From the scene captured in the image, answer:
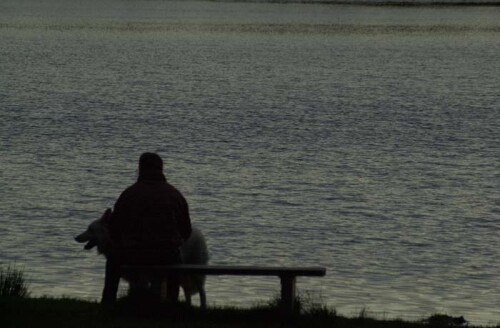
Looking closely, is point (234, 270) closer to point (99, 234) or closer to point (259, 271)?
point (259, 271)

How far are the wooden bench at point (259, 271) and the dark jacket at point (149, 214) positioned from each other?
33cm

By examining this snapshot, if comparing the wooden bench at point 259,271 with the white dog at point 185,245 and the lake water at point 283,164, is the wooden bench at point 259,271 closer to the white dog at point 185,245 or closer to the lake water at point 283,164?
the white dog at point 185,245

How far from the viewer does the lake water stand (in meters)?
21.4

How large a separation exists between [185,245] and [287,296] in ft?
5.06

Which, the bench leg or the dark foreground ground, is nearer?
the dark foreground ground

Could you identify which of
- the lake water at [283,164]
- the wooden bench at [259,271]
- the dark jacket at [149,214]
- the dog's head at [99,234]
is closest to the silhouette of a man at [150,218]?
the dark jacket at [149,214]

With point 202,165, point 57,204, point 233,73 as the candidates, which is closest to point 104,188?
point 57,204

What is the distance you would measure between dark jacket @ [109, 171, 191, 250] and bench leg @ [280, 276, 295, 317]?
1.20m

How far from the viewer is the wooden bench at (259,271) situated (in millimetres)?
13406

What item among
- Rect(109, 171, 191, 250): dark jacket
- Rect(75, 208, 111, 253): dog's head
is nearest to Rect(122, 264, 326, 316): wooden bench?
Rect(109, 171, 191, 250): dark jacket

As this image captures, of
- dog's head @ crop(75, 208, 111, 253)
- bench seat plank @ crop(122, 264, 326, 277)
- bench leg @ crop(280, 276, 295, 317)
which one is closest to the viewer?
bench seat plank @ crop(122, 264, 326, 277)

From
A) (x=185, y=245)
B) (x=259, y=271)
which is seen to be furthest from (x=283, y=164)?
(x=259, y=271)

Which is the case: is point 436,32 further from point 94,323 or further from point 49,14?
point 94,323

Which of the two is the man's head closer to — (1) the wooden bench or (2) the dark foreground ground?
(1) the wooden bench
